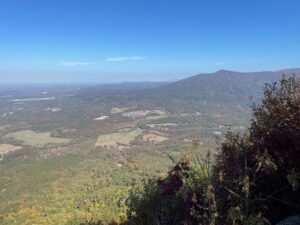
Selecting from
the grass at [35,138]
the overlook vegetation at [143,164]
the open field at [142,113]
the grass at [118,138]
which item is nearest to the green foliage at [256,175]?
the overlook vegetation at [143,164]

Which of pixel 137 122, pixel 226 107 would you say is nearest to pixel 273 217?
pixel 137 122

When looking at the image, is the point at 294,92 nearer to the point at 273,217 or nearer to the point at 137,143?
the point at 273,217

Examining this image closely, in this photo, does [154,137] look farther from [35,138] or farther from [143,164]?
[35,138]

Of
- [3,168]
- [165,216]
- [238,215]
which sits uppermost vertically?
[238,215]

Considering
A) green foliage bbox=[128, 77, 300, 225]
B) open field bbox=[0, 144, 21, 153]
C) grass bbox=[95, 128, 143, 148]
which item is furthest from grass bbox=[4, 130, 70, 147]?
green foliage bbox=[128, 77, 300, 225]

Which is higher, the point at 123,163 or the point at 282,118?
the point at 282,118

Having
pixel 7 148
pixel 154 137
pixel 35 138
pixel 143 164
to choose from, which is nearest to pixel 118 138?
pixel 154 137

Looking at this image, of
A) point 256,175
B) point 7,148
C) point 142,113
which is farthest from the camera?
point 142,113
